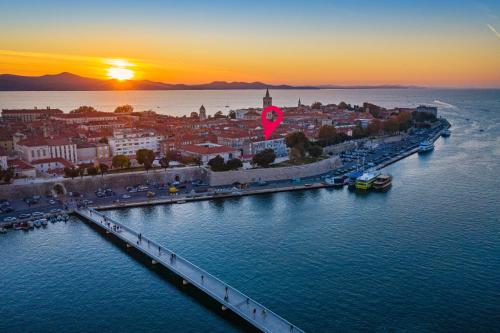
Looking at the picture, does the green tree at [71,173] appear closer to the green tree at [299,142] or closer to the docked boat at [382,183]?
the green tree at [299,142]

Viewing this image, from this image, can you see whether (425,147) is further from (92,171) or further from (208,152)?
(92,171)

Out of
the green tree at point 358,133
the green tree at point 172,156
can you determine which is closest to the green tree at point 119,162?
the green tree at point 172,156

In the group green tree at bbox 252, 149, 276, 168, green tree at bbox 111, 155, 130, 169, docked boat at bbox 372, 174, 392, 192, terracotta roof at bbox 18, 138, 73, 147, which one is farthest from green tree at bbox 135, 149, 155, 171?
docked boat at bbox 372, 174, 392, 192

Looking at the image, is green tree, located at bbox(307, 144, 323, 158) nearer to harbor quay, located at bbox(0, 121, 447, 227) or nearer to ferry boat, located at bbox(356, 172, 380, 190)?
harbor quay, located at bbox(0, 121, 447, 227)

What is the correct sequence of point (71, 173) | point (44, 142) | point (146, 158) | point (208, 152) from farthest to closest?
point (208, 152) → point (44, 142) → point (146, 158) → point (71, 173)

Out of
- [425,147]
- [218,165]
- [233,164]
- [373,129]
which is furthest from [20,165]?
[373,129]
